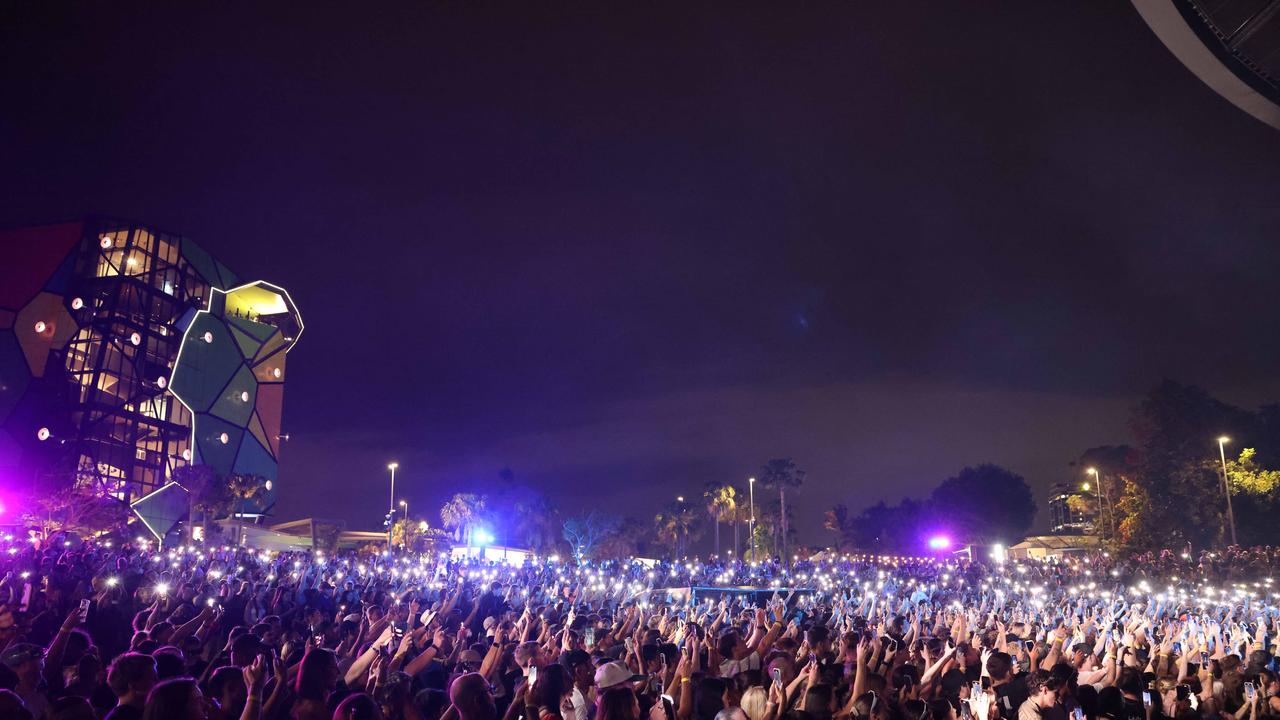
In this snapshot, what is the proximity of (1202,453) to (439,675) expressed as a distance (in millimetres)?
52940

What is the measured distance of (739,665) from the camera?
352 inches

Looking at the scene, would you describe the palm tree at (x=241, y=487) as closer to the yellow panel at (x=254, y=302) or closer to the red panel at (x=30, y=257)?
the red panel at (x=30, y=257)

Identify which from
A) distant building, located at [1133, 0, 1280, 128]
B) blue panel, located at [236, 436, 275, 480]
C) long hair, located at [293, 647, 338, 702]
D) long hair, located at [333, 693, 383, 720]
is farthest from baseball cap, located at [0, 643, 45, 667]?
blue panel, located at [236, 436, 275, 480]

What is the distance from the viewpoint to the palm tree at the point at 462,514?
94.1 m

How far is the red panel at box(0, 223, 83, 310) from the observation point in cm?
6825

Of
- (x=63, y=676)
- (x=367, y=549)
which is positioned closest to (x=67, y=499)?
(x=367, y=549)

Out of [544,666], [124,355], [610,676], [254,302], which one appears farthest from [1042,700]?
[254,302]

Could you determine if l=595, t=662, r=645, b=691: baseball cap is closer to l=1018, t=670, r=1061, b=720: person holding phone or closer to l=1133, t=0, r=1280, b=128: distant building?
l=1018, t=670, r=1061, b=720: person holding phone

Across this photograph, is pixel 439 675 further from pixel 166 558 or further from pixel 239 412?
pixel 239 412

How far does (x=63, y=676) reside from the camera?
7629mm

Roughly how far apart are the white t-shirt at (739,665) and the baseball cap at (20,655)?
18.5ft

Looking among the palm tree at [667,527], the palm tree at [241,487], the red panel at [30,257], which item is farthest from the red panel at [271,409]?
the palm tree at [667,527]

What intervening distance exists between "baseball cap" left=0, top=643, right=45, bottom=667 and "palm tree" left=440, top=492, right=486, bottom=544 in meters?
88.6

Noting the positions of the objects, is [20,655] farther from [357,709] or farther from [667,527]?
[667,527]
